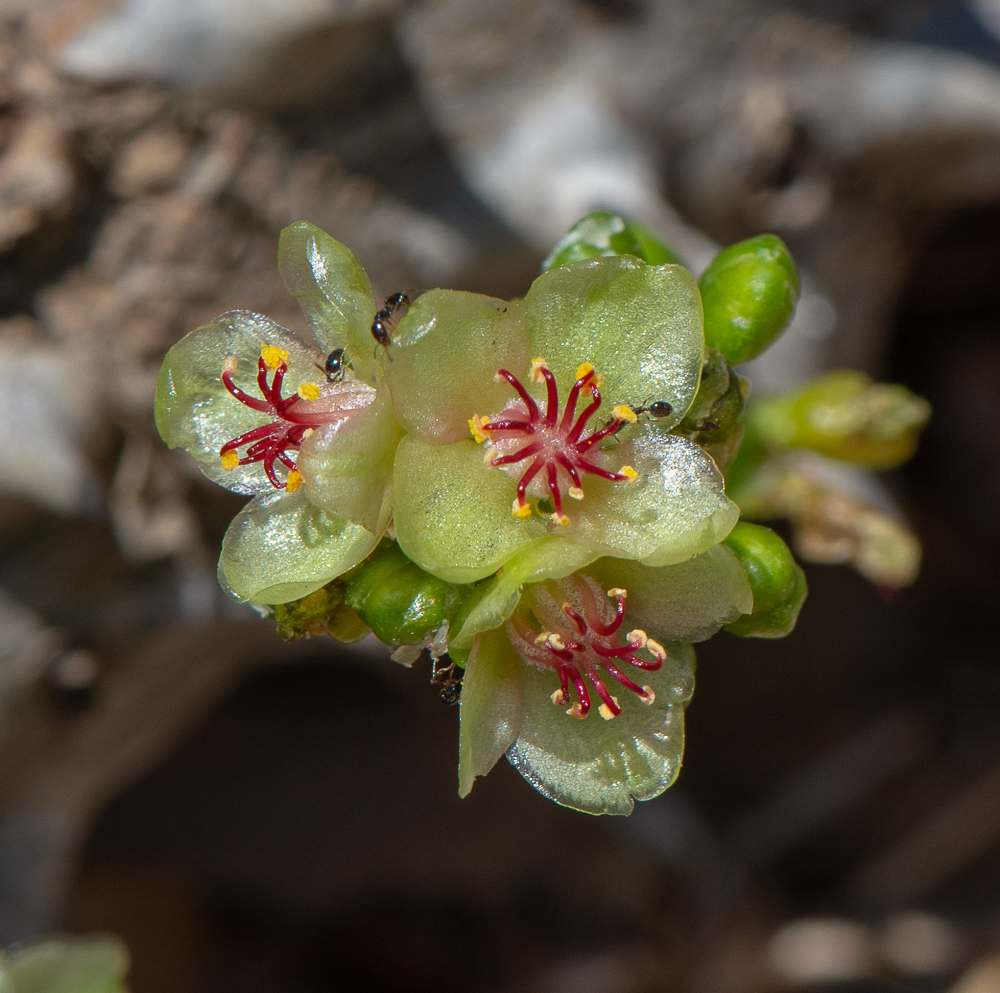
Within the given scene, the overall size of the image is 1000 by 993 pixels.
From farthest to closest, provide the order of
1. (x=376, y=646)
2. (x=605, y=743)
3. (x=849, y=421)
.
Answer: (x=376, y=646), (x=849, y=421), (x=605, y=743)

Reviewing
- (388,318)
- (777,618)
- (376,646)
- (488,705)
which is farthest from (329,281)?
(376,646)

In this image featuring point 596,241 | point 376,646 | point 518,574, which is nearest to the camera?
point 518,574

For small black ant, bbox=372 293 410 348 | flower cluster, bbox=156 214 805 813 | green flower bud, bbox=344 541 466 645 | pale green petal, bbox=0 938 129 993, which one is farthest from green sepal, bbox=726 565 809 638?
pale green petal, bbox=0 938 129 993

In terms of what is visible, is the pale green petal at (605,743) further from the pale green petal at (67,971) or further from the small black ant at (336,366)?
the pale green petal at (67,971)

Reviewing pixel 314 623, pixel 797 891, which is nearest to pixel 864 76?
pixel 314 623

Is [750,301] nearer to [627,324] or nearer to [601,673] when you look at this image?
[627,324]

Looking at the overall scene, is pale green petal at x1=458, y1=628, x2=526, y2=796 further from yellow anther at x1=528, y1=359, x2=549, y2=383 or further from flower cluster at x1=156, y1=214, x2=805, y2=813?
yellow anther at x1=528, y1=359, x2=549, y2=383
